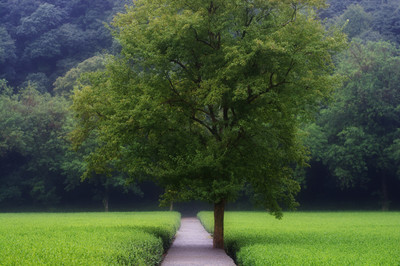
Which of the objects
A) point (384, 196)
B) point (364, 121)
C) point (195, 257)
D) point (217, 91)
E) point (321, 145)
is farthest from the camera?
point (384, 196)

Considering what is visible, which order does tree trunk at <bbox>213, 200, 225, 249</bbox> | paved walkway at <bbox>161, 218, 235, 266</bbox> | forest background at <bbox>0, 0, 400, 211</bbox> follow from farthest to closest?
forest background at <bbox>0, 0, 400, 211</bbox>
tree trunk at <bbox>213, 200, 225, 249</bbox>
paved walkway at <bbox>161, 218, 235, 266</bbox>

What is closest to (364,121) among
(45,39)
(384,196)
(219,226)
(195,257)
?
(384,196)

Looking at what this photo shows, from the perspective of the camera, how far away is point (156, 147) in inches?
790

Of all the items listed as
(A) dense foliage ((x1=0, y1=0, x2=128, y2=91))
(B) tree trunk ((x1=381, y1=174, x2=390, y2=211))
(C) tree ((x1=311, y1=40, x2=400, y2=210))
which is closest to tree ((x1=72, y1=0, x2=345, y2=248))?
(C) tree ((x1=311, y1=40, x2=400, y2=210))

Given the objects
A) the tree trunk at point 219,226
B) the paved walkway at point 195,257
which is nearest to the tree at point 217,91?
the tree trunk at point 219,226

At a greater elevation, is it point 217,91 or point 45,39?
point 45,39

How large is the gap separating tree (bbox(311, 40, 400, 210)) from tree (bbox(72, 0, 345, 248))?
1353 inches

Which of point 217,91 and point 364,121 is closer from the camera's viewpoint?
point 217,91

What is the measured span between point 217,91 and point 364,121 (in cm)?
4239

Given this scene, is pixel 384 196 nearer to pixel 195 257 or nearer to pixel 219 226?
pixel 219 226

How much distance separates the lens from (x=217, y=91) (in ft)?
58.6

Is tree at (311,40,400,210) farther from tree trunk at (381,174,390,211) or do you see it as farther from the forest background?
the forest background

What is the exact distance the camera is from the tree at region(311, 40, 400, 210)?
2099 inches

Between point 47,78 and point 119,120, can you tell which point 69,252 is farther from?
point 47,78
